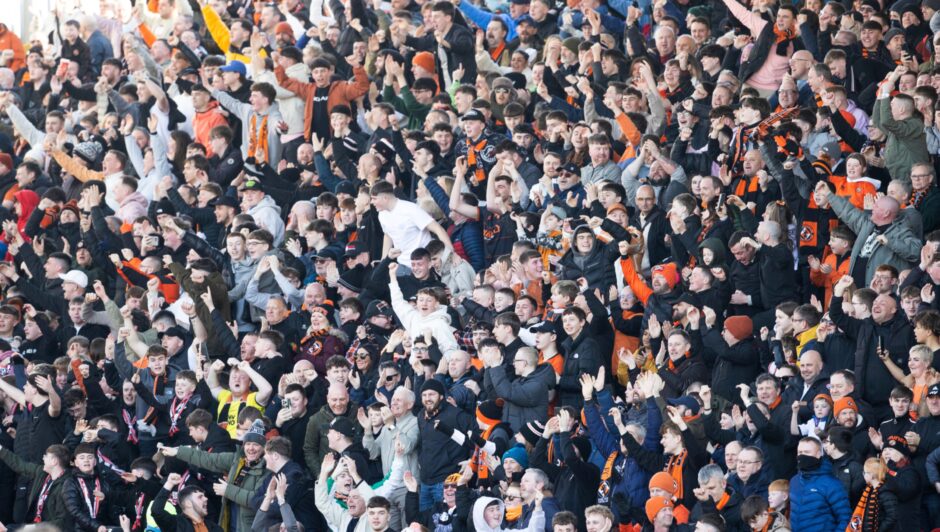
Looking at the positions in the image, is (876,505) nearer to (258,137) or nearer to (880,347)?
(880,347)

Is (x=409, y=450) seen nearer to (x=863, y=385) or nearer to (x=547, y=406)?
(x=547, y=406)

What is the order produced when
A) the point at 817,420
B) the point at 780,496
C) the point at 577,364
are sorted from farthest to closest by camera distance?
the point at 577,364, the point at 817,420, the point at 780,496

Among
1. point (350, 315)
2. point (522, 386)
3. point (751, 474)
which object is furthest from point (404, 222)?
point (751, 474)

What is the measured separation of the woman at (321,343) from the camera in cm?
1479

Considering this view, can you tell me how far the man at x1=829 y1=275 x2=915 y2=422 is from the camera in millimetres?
12141

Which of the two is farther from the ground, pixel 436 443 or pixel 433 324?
pixel 436 443

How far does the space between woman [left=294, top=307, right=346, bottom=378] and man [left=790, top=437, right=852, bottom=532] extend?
5.01 m

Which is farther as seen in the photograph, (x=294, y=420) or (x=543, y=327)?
(x=294, y=420)

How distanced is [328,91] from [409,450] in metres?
6.30

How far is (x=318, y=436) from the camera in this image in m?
13.7

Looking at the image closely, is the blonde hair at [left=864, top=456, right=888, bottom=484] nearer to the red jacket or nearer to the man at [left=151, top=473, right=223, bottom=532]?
the man at [left=151, top=473, right=223, bottom=532]

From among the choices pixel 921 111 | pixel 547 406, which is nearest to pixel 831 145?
pixel 921 111

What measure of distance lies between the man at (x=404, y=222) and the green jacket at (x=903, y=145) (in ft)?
13.3

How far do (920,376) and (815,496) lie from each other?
49.8 inches
